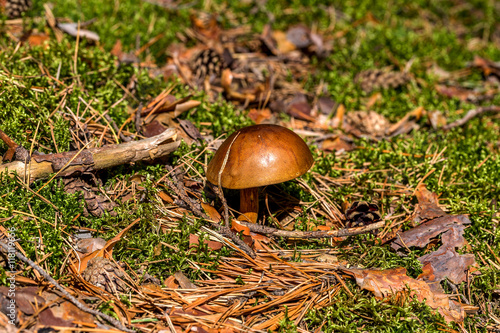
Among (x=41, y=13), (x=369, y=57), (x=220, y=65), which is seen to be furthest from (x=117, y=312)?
(x=369, y=57)

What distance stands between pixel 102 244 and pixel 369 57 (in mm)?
4044

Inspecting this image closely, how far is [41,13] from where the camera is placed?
395 centimetres

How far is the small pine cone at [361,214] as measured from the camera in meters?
2.74

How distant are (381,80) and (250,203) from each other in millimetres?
2782

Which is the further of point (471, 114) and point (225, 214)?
point (471, 114)

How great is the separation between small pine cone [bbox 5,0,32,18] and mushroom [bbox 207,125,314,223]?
9.85ft

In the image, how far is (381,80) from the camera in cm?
452

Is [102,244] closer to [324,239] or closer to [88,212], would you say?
[88,212]

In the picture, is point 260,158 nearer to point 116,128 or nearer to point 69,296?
point 69,296

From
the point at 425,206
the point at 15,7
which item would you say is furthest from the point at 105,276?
the point at 15,7

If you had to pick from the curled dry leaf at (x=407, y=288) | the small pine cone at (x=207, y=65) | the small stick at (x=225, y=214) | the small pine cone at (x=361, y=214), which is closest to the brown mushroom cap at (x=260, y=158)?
the small stick at (x=225, y=214)

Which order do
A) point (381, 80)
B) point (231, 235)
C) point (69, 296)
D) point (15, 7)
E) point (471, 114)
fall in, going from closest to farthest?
point (69, 296)
point (231, 235)
point (15, 7)
point (471, 114)
point (381, 80)

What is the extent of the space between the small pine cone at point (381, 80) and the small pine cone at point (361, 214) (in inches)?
85.6

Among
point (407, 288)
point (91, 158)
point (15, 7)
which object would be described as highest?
point (15, 7)
